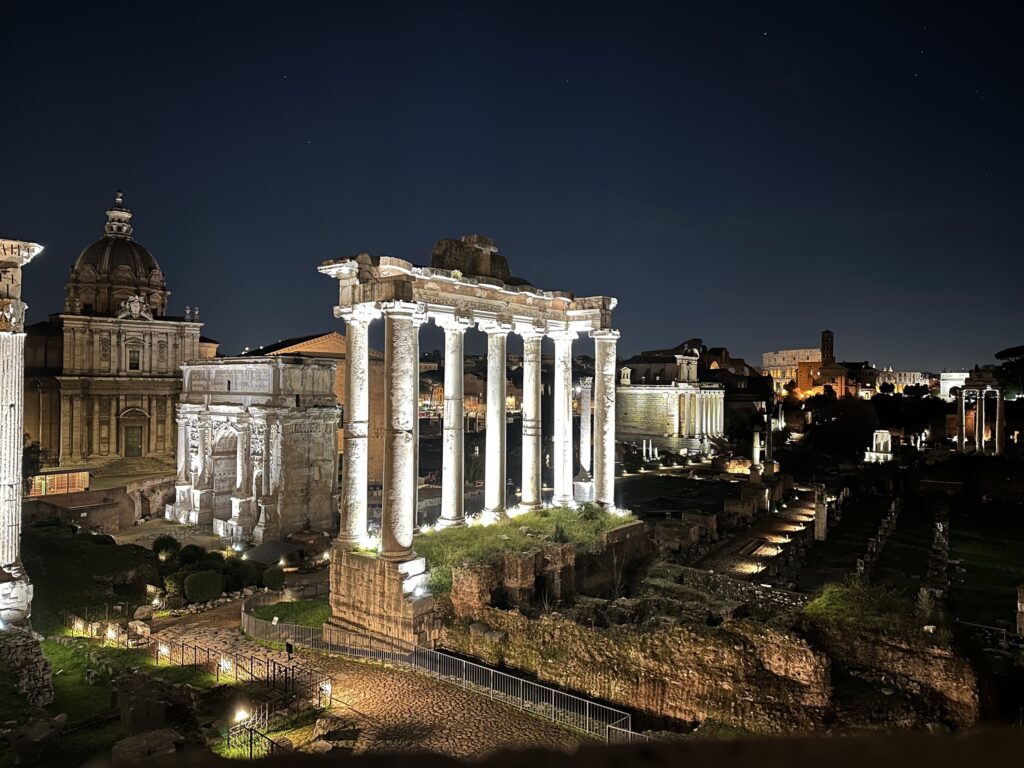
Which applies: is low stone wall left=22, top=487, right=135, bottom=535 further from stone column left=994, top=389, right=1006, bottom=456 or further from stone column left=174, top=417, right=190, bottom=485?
stone column left=994, top=389, right=1006, bottom=456

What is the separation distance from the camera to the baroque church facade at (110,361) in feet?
137

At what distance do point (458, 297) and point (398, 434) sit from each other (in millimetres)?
4653

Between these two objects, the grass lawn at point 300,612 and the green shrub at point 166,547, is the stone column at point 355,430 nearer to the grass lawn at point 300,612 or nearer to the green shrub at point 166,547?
the grass lawn at point 300,612

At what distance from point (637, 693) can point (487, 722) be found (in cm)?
287

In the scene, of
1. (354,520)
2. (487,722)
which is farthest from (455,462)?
(487,722)

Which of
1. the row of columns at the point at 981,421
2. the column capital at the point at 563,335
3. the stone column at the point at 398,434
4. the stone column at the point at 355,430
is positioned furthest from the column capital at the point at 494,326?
the row of columns at the point at 981,421

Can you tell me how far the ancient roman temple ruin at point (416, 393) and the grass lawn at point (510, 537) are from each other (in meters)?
0.68

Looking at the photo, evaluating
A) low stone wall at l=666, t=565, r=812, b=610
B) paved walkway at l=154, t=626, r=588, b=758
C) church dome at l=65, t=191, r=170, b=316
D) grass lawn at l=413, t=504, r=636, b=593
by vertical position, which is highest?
church dome at l=65, t=191, r=170, b=316

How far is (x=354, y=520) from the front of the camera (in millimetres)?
17047

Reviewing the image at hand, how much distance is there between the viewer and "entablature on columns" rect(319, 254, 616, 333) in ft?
54.5

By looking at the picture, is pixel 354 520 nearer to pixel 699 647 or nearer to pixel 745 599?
pixel 699 647

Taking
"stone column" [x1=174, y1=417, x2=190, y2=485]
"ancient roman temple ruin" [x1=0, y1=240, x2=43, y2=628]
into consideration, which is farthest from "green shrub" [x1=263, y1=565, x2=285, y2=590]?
"stone column" [x1=174, y1=417, x2=190, y2=485]

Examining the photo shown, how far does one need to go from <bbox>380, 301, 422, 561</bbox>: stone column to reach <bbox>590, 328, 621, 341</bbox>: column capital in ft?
25.6

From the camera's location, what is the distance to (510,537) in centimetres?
1862
